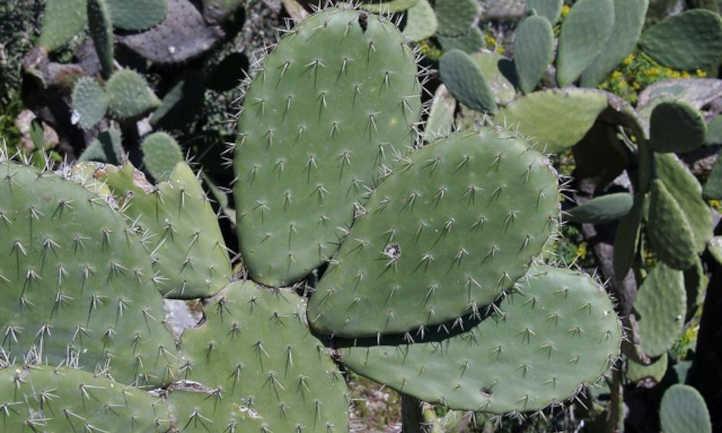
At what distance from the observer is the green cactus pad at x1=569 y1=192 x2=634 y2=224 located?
332 cm

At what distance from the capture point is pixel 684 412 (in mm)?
3199

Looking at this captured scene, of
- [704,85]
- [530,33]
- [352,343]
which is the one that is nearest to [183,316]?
[530,33]

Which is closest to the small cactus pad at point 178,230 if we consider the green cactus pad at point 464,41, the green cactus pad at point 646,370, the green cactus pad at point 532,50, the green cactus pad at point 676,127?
the green cactus pad at point 532,50

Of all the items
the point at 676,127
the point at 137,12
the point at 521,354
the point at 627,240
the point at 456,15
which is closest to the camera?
the point at 521,354

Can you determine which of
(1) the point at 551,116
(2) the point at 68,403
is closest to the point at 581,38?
(1) the point at 551,116

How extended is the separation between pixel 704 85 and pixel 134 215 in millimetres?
2464

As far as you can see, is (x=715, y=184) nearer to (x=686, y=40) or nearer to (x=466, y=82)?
(x=686, y=40)

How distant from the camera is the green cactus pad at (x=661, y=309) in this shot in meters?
3.34

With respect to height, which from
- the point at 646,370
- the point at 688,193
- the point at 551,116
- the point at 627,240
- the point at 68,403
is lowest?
the point at 646,370

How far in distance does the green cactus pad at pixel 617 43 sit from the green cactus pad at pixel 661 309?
2.13 ft

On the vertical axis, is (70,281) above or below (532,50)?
above

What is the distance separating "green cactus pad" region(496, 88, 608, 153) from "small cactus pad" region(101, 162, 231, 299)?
136 cm

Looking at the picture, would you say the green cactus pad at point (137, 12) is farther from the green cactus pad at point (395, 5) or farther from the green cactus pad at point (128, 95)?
the green cactus pad at point (395, 5)

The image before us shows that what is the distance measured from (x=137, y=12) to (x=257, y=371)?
1944 mm
